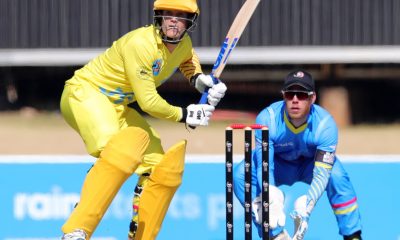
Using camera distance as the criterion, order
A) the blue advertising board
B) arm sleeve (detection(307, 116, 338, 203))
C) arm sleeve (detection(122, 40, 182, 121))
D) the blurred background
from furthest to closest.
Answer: the blurred background → the blue advertising board → arm sleeve (detection(307, 116, 338, 203)) → arm sleeve (detection(122, 40, 182, 121))

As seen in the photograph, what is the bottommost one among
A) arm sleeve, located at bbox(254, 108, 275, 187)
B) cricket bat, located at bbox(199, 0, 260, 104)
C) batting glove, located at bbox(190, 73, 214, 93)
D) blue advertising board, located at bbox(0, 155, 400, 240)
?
blue advertising board, located at bbox(0, 155, 400, 240)

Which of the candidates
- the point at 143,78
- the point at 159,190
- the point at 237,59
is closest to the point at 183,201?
the point at 159,190

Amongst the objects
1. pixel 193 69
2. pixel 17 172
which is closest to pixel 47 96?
pixel 17 172

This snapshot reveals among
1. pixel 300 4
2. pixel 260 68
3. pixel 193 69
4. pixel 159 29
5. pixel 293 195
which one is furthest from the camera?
pixel 260 68

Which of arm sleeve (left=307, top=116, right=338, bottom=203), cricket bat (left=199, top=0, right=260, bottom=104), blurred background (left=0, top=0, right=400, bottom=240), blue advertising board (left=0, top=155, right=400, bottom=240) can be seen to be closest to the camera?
arm sleeve (left=307, top=116, right=338, bottom=203)

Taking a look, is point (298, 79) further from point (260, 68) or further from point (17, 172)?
point (260, 68)

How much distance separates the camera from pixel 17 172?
7.50m

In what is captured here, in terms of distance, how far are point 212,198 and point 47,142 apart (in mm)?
5620

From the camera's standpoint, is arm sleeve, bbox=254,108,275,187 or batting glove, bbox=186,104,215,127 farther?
arm sleeve, bbox=254,108,275,187

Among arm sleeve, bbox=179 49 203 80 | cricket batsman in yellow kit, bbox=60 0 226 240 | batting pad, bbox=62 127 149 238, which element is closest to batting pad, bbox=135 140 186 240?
cricket batsman in yellow kit, bbox=60 0 226 240

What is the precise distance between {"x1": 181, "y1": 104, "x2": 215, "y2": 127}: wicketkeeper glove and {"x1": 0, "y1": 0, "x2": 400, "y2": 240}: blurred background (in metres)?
5.10

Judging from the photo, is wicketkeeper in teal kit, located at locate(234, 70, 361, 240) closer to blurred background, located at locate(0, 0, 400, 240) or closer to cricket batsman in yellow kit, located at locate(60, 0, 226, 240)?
cricket batsman in yellow kit, located at locate(60, 0, 226, 240)

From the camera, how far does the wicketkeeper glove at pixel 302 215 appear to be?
238 inches

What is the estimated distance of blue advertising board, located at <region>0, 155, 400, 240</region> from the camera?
7.29 metres
